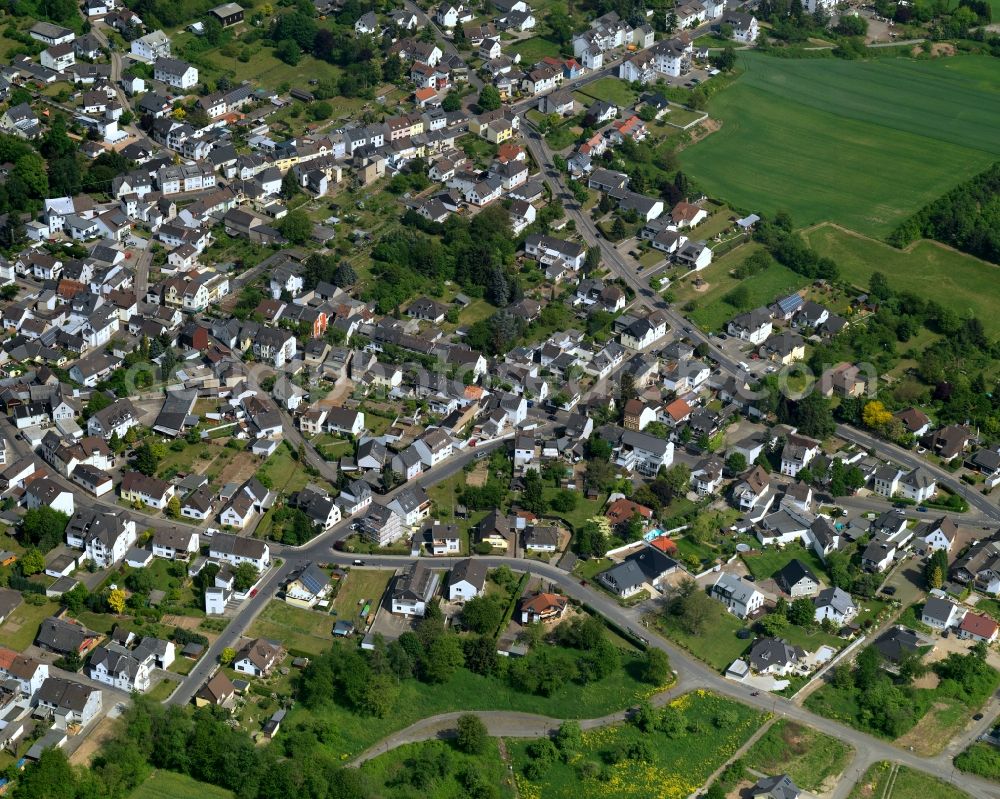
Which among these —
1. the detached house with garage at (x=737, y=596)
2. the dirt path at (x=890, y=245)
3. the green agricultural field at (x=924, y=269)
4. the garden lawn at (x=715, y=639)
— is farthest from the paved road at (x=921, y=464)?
the dirt path at (x=890, y=245)

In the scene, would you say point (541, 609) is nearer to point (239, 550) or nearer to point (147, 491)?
point (239, 550)

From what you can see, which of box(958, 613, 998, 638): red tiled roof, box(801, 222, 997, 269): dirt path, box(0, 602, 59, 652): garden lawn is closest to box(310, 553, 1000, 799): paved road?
box(958, 613, 998, 638): red tiled roof

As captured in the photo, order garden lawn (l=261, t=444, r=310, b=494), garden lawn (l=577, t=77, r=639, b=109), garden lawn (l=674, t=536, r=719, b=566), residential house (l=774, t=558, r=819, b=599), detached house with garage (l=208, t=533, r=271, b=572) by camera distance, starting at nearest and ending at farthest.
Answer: detached house with garage (l=208, t=533, r=271, b=572)
residential house (l=774, t=558, r=819, b=599)
garden lawn (l=674, t=536, r=719, b=566)
garden lawn (l=261, t=444, r=310, b=494)
garden lawn (l=577, t=77, r=639, b=109)

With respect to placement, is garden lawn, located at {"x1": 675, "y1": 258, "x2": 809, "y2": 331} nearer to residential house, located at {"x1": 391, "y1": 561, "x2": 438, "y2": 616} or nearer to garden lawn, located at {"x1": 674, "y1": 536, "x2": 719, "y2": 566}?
garden lawn, located at {"x1": 674, "y1": 536, "x2": 719, "y2": 566}

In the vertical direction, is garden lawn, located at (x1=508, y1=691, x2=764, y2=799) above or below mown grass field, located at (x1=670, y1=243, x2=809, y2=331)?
above

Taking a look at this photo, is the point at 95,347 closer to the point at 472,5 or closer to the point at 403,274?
the point at 403,274

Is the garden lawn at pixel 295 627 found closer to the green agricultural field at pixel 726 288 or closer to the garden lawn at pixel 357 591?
the garden lawn at pixel 357 591
